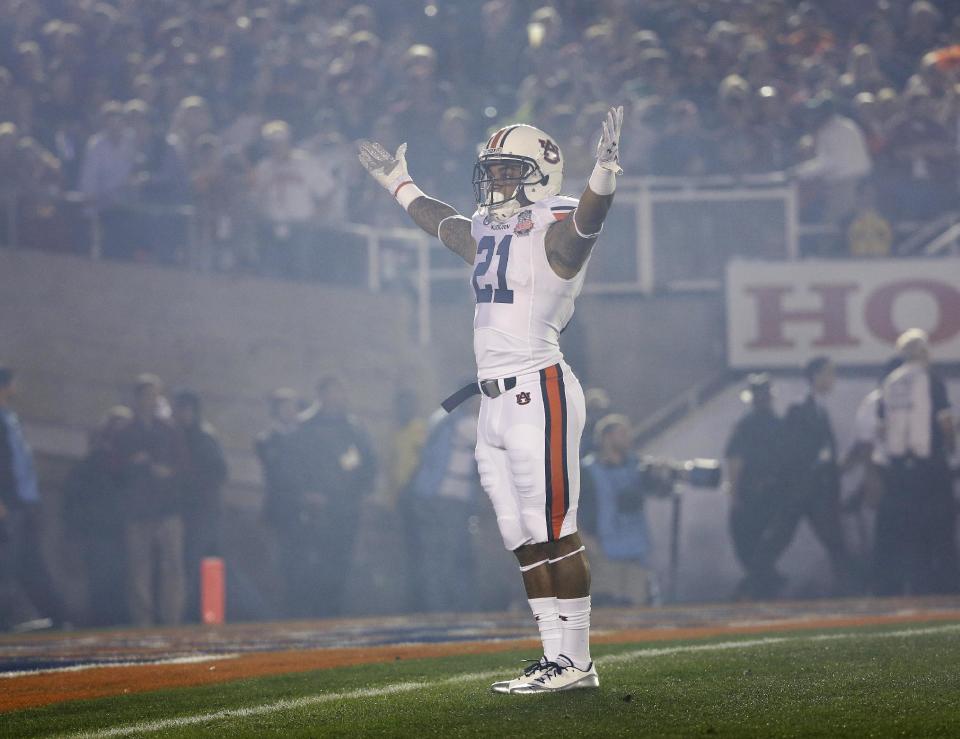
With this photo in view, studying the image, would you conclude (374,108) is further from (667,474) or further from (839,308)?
(667,474)

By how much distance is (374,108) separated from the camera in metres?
14.9

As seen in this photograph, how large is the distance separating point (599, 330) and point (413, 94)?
2555 mm

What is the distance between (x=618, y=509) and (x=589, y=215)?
20.4 ft

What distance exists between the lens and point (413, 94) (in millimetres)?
14531

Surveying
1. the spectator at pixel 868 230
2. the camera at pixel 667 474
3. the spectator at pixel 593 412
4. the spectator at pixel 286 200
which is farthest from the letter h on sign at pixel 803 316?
the spectator at pixel 286 200

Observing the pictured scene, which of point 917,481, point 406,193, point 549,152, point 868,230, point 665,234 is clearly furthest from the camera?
point 665,234

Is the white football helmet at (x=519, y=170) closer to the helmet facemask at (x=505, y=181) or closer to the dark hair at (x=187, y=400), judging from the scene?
the helmet facemask at (x=505, y=181)

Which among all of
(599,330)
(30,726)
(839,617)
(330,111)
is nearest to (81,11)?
(330,111)

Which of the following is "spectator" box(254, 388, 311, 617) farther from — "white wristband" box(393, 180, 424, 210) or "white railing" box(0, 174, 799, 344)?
"white wristband" box(393, 180, 424, 210)

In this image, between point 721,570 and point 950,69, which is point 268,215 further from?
point 950,69

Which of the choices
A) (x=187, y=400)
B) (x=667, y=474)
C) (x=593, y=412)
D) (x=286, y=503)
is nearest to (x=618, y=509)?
Result: (x=667, y=474)

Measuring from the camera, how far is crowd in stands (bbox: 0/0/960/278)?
543 inches

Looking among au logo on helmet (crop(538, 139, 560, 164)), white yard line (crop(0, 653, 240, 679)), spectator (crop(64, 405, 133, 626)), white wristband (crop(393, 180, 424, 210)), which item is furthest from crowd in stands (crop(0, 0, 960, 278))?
au logo on helmet (crop(538, 139, 560, 164))

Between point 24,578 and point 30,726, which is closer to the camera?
point 30,726
